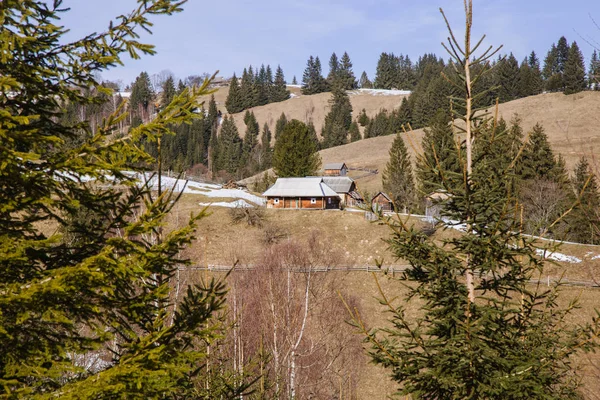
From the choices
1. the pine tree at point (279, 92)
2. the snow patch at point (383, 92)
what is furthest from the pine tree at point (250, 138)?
the snow patch at point (383, 92)

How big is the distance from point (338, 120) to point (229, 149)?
31518 millimetres

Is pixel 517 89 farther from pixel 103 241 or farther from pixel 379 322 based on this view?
pixel 103 241

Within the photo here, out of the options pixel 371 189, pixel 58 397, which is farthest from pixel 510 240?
pixel 371 189

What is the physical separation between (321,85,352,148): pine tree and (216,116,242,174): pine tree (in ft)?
76.1

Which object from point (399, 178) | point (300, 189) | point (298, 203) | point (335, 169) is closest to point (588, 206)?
point (298, 203)

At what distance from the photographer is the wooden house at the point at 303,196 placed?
54000mm

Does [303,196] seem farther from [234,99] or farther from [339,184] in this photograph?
[234,99]

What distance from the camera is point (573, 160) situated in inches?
2778

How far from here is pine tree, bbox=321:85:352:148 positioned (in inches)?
4690

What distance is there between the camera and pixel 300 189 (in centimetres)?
5481

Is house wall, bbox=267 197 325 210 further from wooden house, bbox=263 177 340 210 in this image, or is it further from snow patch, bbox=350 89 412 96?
snow patch, bbox=350 89 412 96

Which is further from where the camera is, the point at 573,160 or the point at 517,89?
the point at 517,89

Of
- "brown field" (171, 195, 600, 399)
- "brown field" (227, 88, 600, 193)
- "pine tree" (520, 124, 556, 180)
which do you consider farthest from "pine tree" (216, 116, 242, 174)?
"pine tree" (520, 124, 556, 180)

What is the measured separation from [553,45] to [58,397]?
16667 cm
